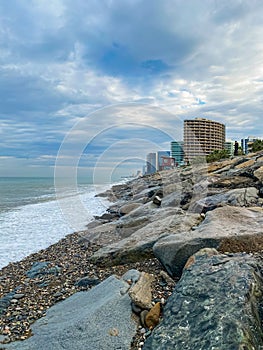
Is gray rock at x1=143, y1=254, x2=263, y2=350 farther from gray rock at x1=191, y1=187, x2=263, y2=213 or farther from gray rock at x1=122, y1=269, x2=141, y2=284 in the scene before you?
gray rock at x1=191, y1=187, x2=263, y2=213

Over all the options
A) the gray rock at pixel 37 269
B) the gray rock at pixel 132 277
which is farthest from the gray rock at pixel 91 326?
the gray rock at pixel 37 269

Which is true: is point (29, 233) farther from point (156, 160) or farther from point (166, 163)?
point (166, 163)

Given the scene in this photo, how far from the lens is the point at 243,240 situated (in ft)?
15.5

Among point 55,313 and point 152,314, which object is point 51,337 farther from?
point 152,314

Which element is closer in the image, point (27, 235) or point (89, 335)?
point (89, 335)

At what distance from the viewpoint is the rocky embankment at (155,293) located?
3027 mm

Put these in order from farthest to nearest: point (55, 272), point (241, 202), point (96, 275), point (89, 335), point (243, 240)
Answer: point (241, 202) < point (55, 272) < point (96, 275) < point (243, 240) < point (89, 335)

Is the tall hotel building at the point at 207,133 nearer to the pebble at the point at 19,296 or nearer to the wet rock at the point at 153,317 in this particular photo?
the pebble at the point at 19,296

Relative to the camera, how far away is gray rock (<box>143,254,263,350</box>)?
279 centimetres

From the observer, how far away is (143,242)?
6.66m

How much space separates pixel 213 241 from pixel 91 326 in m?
2.20

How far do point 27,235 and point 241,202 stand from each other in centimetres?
900

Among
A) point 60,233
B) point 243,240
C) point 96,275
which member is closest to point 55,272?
point 96,275

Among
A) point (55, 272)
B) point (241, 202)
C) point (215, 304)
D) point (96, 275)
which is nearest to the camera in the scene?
point (215, 304)
